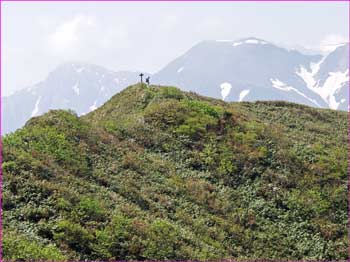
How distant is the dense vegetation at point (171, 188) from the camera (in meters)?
17.4

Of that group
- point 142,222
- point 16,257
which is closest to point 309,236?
point 142,222

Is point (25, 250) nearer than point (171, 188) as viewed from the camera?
Yes

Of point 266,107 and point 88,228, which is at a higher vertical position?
point 266,107

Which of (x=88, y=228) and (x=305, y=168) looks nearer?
(x=88, y=228)

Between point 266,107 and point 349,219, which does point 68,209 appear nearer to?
point 349,219

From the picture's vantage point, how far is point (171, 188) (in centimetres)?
2538

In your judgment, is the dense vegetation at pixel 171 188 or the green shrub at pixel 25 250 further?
the dense vegetation at pixel 171 188

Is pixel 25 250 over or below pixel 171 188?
below

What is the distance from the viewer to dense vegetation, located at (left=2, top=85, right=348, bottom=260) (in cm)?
1744

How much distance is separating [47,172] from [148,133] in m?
11.8

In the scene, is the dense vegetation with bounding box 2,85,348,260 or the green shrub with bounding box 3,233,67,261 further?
the dense vegetation with bounding box 2,85,348,260

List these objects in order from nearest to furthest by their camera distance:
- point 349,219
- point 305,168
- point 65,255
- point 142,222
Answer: point 65,255 → point 142,222 → point 349,219 → point 305,168

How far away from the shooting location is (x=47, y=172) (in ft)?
68.5

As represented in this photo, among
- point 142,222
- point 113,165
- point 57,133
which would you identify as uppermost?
point 57,133
